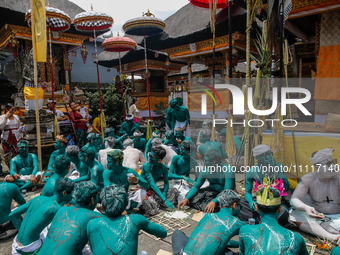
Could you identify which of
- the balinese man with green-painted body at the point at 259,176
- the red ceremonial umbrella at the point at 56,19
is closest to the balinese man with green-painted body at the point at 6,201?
the balinese man with green-painted body at the point at 259,176

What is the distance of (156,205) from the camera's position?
4.41m

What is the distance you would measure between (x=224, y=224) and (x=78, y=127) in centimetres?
852

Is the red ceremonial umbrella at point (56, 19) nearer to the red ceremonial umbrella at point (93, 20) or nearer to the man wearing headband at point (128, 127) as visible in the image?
the red ceremonial umbrella at point (93, 20)

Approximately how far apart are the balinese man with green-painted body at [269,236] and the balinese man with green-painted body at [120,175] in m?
2.31

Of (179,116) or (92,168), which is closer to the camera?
(92,168)

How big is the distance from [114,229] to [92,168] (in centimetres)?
277

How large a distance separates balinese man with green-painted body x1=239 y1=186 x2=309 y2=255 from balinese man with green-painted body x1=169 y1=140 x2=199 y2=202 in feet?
8.91

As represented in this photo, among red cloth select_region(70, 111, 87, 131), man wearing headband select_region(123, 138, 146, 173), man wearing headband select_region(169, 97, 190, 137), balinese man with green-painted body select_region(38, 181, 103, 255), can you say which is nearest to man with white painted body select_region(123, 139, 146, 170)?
man wearing headband select_region(123, 138, 146, 173)

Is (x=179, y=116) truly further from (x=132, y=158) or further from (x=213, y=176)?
(x=213, y=176)

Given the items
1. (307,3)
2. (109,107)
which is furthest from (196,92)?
(307,3)

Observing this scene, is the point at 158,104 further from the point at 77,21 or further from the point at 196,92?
the point at 77,21

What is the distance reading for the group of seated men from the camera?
2225 millimetres

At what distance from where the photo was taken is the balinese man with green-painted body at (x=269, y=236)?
2.04 meters

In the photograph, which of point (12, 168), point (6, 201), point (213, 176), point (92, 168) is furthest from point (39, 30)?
point (213, 176)
